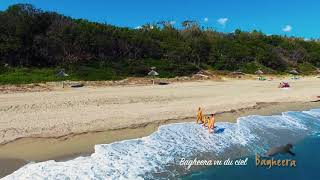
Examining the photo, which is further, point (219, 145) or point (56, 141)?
point (219, 145)

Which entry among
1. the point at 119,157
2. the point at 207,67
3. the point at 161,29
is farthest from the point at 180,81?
the point at 119,157

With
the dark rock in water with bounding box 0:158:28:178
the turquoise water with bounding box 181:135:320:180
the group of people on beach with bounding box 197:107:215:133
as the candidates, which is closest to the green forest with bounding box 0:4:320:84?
the group of people on beach with bounding box 197:107:215:133

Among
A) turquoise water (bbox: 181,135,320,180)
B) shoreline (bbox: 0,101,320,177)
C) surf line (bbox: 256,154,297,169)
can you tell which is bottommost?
turquoise water (bbox: 181,135,320,180)

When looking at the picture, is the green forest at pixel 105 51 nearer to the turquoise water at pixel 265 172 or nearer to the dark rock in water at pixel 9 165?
the dark rock in water at pixel 9 165

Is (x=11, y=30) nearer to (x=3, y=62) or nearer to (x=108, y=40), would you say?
(x=3, y=62)

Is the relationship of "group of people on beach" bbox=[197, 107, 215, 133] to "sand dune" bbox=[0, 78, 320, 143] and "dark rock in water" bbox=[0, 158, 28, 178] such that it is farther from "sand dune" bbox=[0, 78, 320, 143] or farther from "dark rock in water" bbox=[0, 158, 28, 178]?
"dark rock in water" bbox=[0, 158, 28, 178]

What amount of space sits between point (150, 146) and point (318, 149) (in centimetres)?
690

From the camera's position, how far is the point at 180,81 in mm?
37438

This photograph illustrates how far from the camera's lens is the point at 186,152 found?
15586mm

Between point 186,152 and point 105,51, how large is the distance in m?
25.7

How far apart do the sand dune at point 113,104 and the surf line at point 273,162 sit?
19.4 ft

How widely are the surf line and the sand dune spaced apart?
5909 mm

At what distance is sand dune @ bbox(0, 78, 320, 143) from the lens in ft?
58.3

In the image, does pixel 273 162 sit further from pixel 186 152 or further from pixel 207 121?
pixel 207 121
